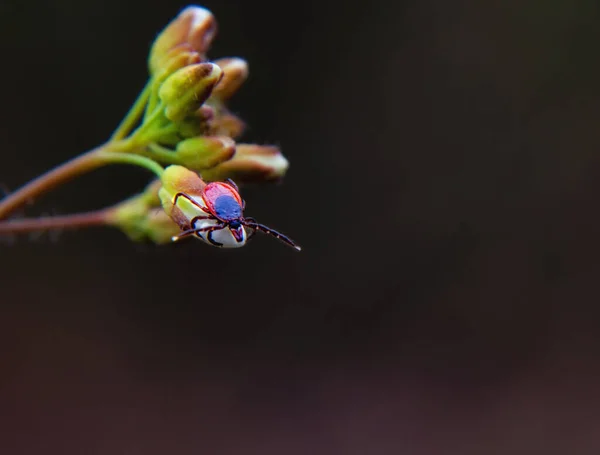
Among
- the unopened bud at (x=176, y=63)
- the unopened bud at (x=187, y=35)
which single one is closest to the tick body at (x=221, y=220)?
the unopened bud at (x=176, y=63)

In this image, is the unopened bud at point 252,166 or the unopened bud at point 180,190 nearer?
the unopened bud at point 180,190

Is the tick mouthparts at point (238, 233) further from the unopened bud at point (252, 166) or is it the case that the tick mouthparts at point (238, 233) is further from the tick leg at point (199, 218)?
the unopened bud at point (252, 166)

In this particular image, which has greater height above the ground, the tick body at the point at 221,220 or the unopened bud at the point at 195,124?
the unopened bud at the point at 195,124

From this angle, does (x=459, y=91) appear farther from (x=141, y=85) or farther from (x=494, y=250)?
(x=141, y=85)

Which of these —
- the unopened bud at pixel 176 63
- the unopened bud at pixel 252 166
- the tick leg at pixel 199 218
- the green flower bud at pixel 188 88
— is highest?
the unopened bud at pixel 176 63

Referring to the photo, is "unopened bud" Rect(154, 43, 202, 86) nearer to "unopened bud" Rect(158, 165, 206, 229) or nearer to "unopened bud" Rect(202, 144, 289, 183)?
"unopened bud" Rect(202, 144, 289, 183)

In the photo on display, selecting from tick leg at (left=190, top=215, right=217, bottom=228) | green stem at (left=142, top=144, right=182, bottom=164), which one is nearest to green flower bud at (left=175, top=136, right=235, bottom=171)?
green stem at (left=142, top=144, right=182, bottom=164)

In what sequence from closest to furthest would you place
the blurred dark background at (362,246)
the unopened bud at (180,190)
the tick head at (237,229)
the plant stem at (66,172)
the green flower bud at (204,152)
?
1. the tick head at (237,229)
2. the unopened bud at (180,190)
3. the plant stem at (66,172)
4. the green flower bud at (204,152)
5. the blurred dark background at (362,246)

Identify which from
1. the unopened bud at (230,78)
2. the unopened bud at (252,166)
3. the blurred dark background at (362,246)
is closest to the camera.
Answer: the unopened bud at (252,166)
